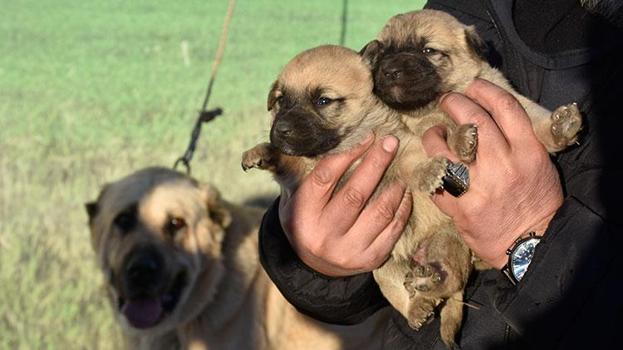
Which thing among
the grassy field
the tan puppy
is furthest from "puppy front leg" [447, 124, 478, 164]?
the tan puppy

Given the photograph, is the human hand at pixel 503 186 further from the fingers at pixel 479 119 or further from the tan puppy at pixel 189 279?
the tan puppy at pixel 189 279

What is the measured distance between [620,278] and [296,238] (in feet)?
3.28

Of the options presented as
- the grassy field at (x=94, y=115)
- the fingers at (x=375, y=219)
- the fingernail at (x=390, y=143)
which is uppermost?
the fingernail at (x=390, y=143)

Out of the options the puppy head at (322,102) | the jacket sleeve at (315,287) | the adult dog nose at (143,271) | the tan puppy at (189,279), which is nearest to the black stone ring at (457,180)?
the jacket sleeve at (315,287)

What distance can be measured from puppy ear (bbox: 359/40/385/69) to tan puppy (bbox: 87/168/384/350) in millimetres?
1724

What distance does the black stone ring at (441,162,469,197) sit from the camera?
2555 mm

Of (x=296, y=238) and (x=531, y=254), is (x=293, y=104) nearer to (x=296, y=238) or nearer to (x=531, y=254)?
(x=296, y=238)

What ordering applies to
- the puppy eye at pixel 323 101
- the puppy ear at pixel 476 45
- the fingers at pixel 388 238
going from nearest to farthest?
1. the fingers at pixel 388 238
2. the puppy ear at pixel 476 45
3. the puppy eye at pixel 323 101

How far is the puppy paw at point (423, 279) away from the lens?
8.86ft

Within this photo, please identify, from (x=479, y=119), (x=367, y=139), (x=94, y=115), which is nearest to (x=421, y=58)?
(x=367, y=139)

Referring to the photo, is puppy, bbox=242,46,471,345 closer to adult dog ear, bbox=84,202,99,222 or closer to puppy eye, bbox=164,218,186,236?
puppy eye, bbox=164,218,186,236

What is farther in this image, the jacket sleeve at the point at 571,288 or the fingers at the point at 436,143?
the fingers at the point at 436,143

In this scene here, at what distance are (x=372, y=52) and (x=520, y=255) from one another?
1.04 metres

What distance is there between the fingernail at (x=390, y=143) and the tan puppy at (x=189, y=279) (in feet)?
6.29
